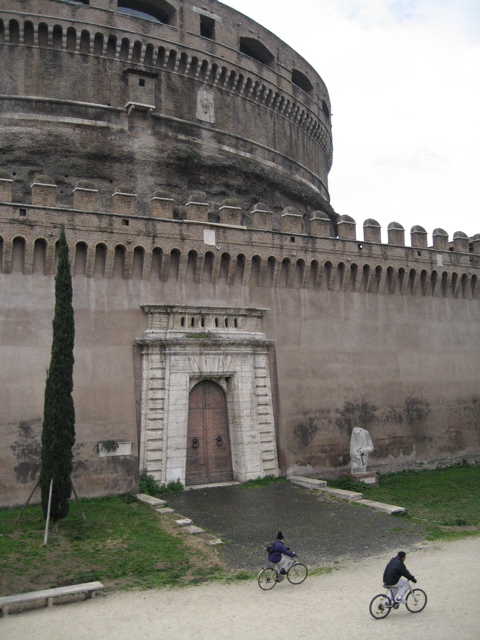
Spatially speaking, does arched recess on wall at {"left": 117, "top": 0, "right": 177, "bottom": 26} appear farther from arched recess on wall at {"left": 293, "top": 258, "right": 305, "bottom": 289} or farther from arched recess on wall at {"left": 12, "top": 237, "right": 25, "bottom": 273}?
arched recess on wall at {"left": 12, "top": 237, "right": 25, "bottom": 273}

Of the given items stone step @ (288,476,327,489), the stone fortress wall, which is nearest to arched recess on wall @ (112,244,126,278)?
the stone fortress wall

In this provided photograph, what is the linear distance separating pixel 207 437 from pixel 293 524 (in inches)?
204

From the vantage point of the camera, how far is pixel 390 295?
22812 millimetres

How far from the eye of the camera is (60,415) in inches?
516

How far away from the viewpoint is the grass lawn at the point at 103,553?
33.8 feet

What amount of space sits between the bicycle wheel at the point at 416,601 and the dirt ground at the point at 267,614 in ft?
0.31

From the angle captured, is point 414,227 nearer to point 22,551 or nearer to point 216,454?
point 216,454

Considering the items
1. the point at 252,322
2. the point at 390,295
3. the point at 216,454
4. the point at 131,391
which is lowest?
the point at 216,454

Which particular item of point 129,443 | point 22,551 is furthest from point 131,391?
point 22,551

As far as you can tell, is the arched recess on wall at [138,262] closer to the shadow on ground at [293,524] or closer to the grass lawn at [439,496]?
the shadow on ground at [293,524]

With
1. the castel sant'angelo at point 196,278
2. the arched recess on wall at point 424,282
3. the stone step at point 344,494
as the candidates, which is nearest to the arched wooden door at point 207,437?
the castel sant'angelo at point 196,278

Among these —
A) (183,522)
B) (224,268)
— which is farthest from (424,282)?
(183,522)

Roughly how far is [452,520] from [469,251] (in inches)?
562

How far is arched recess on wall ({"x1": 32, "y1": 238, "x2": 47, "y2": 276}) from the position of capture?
54.0 ft
